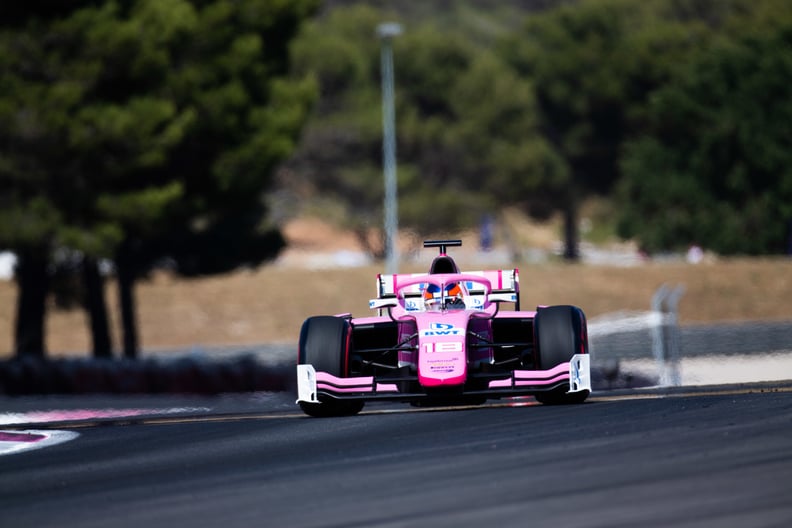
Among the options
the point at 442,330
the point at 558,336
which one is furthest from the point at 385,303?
the point at 558,336

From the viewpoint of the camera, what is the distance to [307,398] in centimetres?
1367

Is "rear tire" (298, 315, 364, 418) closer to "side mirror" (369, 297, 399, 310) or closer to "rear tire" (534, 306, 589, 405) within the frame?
"side mirror" (369, 297, 399, 310)

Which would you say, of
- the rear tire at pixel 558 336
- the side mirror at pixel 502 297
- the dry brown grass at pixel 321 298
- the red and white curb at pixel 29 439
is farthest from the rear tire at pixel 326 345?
the dry brown grass at pixel 321 298

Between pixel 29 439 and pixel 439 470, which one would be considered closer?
pixel 439 470

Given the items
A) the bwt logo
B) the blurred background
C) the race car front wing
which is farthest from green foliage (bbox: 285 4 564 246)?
the bwt logo

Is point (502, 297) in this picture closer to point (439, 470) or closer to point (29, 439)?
point (29, 439)

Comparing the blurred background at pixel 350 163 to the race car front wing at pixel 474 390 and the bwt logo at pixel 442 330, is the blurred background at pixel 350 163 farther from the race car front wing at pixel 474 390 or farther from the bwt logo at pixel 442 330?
the bwt logo at pixel 442 330

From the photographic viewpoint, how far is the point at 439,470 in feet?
31.5

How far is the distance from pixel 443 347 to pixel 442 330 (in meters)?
0.15

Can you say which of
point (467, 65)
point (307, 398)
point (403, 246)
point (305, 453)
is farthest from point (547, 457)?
point (403, 246)

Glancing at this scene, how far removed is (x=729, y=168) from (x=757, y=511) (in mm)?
59516

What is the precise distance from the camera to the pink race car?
1320 centimetres

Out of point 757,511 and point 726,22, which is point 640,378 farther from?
point 726,22

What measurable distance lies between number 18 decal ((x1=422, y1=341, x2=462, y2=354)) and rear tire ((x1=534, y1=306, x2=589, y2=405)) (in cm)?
74
